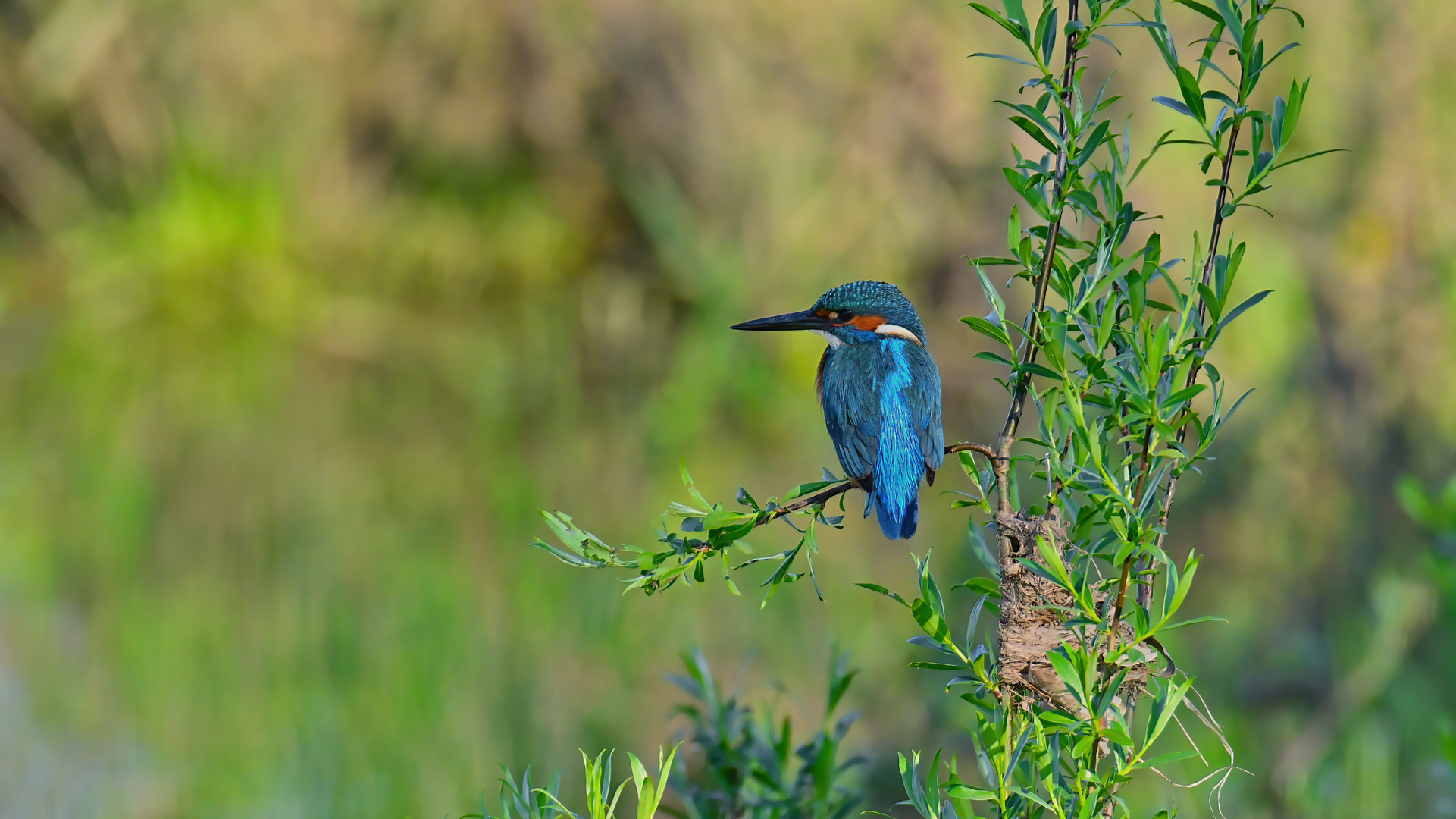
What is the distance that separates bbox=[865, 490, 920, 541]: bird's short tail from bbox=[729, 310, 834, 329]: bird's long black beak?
6.5 inches

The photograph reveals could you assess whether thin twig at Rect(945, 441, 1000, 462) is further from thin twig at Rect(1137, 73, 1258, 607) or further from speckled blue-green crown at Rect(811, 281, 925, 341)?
speckled blue-green crown at Rect(811, 281, 925, 341)

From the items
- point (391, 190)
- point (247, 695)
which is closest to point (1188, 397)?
point (247, 695)

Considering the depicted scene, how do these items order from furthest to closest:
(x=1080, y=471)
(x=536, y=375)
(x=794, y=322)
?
(x=536, y=375) < (x=794, y=322) < (x=1080, y=471)

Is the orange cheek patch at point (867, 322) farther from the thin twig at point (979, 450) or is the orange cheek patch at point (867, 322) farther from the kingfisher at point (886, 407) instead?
the thin twig at point (979, 450)

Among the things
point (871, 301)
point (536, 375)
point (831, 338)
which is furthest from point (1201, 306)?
point (536, 375)

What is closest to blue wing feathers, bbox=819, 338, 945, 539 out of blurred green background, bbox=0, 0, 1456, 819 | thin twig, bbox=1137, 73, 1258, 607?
blurred green background, bbox=0, 0, 1456, 819

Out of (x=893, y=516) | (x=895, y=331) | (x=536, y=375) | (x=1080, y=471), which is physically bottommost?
(x=536, y=375)

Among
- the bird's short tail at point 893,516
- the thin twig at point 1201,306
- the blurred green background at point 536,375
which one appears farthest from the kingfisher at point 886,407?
the thin twig at point 1201,306

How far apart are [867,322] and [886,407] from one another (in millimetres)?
109

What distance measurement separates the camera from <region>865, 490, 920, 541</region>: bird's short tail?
44.9 inches

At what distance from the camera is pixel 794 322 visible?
3.75 ft

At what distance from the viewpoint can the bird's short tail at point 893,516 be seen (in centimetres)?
114

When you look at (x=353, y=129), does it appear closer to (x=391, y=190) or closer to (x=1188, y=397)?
(x=391, y=190)

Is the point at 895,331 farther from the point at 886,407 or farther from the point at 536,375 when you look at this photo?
the point at 536,375
